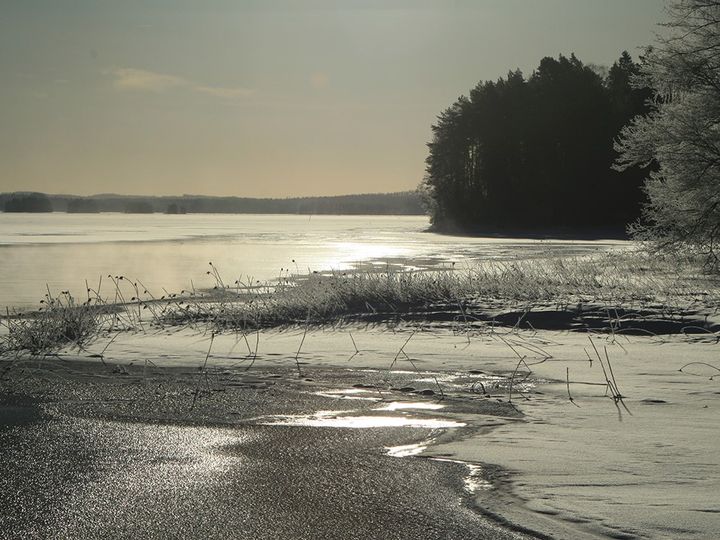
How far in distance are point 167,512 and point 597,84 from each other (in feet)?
253

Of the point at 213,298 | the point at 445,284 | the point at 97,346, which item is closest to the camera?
the point at 97,346

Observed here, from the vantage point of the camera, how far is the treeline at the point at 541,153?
240 feet

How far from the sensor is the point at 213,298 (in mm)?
20359

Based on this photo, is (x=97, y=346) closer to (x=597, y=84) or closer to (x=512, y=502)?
(x=512, y=502)

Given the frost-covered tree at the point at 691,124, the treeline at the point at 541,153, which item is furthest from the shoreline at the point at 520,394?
the treeline at the point at 541,153

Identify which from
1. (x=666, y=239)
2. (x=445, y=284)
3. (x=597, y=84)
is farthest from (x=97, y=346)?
(x=597, y=84)

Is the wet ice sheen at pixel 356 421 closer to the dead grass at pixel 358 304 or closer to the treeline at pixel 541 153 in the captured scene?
the dead grass at pixel 358 304

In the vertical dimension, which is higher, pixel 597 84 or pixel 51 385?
pixel 597 84

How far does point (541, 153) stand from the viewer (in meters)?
Answer: 76.3

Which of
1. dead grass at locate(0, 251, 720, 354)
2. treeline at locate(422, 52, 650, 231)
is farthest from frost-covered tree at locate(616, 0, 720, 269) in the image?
treeline at locate(422, 52, 650, 231)

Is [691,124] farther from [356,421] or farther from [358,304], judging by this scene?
[356,421]

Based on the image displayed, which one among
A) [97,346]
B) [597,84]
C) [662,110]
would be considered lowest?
[97,346]

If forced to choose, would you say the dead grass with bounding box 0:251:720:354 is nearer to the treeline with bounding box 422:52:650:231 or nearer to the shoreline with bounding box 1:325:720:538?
the shoreline with bounding box 1:325:720:538

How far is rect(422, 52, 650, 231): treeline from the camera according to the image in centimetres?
7300
